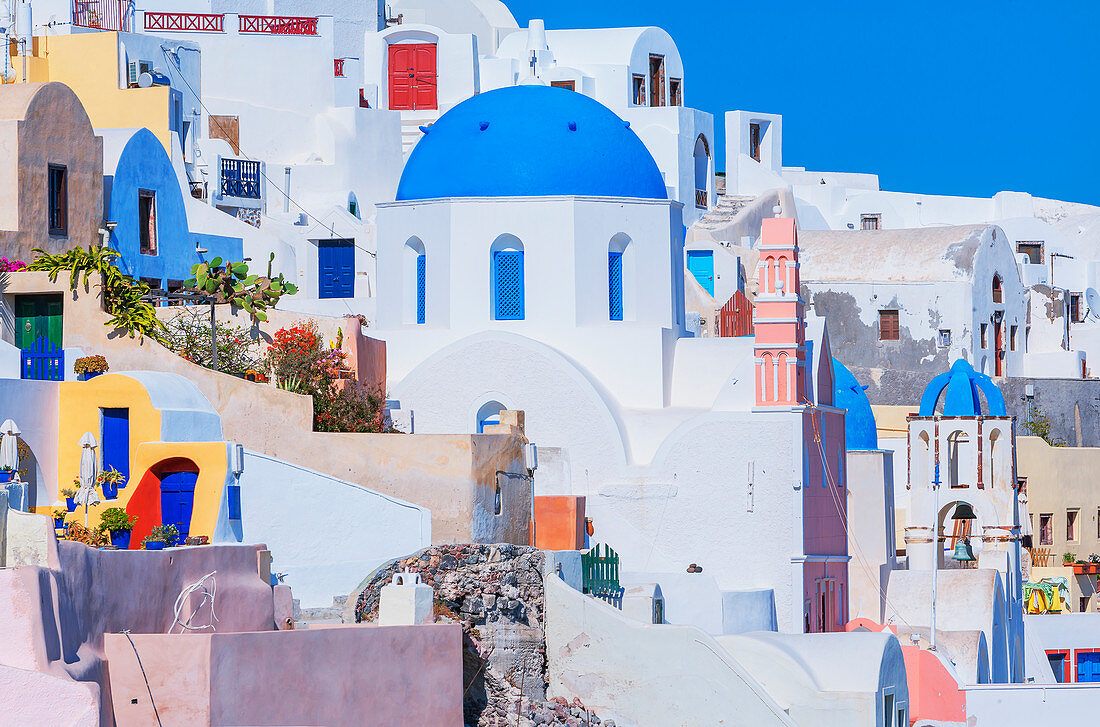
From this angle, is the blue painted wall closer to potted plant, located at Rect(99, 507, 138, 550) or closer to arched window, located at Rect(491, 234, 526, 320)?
arched window, located at Rect(491, 234, 526, 320)

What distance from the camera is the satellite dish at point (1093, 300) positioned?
48347 millimetres

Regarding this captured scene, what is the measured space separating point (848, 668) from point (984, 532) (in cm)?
1074

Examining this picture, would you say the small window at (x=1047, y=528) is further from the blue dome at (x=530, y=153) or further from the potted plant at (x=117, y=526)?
the potted plant at (x=117, y=526)

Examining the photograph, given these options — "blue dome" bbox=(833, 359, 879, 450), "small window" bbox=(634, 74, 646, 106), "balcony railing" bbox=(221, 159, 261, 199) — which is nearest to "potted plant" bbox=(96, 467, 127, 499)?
"blue dome" bbox=(833, 359, 879, 450)

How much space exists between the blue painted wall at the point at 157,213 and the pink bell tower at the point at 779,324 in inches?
315

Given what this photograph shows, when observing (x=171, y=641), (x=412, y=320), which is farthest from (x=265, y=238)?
(x=171, y=641)

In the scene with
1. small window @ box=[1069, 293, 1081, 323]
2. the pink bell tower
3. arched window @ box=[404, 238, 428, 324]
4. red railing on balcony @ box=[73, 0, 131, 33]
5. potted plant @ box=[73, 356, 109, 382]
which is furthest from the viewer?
small window @ box=[1069, 293, 1081, 323]

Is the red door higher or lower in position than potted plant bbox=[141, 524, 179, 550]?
higher

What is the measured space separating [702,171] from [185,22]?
11.5m

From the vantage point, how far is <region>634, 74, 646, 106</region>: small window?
44250 mm

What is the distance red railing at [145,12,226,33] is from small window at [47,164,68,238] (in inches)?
568

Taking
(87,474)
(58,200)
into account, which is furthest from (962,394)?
(87,474)

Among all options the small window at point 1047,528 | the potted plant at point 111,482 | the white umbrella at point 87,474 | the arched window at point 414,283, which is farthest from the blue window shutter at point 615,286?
the small window at point 1047,528

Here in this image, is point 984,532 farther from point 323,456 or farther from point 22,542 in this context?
point 22,542
